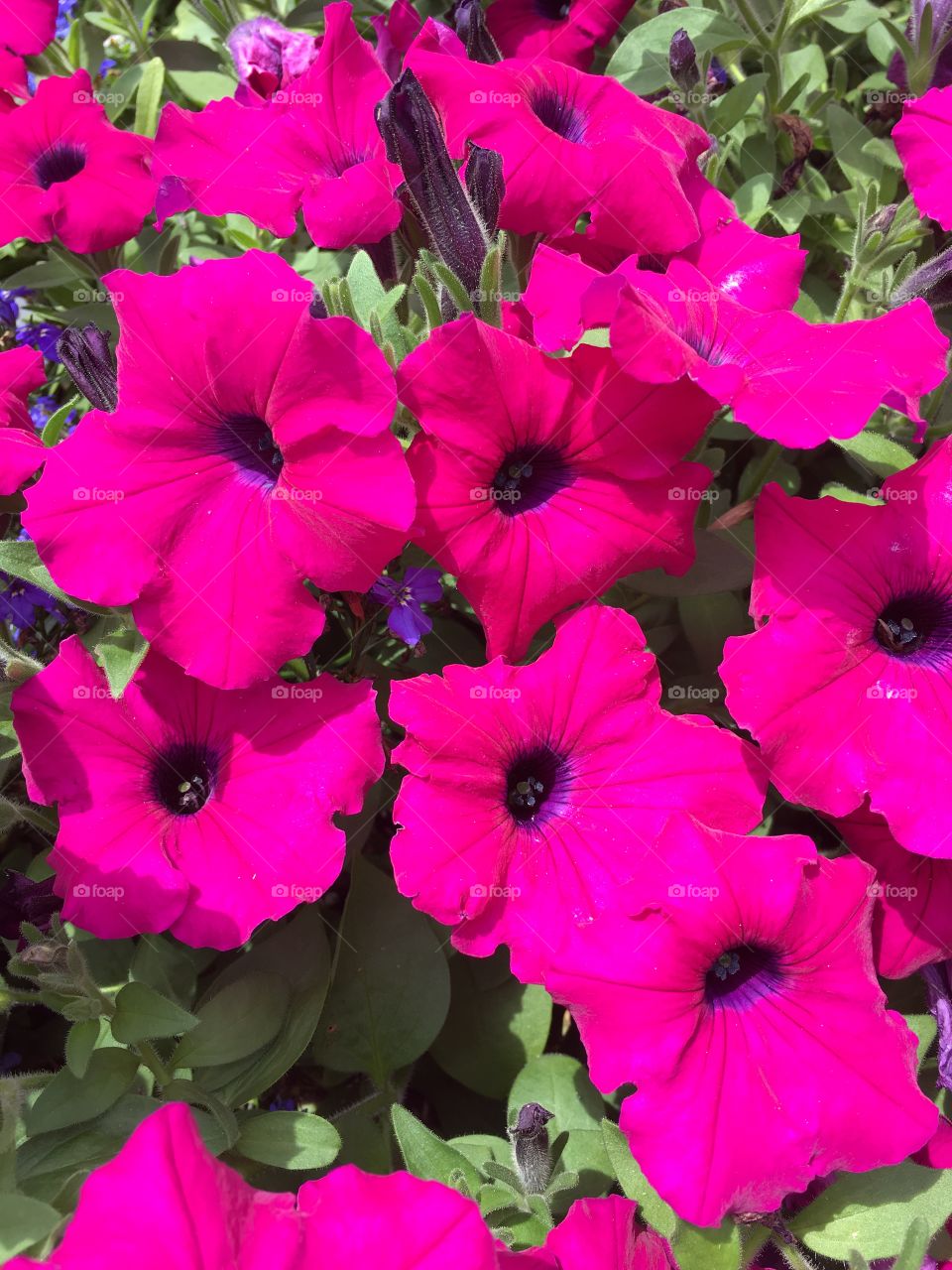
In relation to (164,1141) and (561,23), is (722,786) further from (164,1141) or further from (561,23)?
(561,23)

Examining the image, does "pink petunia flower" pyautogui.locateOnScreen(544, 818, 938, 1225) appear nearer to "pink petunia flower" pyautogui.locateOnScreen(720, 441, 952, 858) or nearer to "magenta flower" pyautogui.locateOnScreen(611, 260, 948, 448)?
"pink petunia flower" pyautogui.locateOnScreen(720, 441, 952, 858)

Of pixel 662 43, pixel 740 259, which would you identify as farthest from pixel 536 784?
pixel 662 43

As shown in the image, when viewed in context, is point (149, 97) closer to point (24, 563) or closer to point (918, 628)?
point (24, 563)

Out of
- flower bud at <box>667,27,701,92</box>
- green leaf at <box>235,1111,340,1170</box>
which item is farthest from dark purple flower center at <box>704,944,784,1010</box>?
flower bud at <box>667,27,701,92</box>

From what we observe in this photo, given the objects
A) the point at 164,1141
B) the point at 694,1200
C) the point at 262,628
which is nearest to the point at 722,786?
the point at 694,1200

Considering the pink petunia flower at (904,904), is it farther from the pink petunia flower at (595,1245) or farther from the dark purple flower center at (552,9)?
the dark purple flower center at (552,9)
